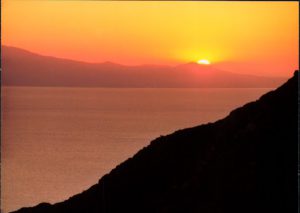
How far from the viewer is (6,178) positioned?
11100 centimetres

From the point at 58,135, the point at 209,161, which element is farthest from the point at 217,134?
the point at 58,135

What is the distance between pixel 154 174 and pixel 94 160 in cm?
9307

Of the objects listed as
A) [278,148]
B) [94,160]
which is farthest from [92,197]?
[94,160]

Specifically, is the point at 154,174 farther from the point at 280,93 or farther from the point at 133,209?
the point at 280,93

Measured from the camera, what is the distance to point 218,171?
35719mm

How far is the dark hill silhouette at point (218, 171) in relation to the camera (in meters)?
34.5

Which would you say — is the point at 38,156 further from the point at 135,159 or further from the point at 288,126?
the point at 288,126

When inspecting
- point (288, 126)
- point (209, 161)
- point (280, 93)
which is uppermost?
point (280, 93)

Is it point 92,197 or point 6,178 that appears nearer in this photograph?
point 92,197

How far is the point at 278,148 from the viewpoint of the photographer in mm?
36625

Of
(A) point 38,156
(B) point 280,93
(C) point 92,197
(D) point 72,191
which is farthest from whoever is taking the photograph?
(A) point 38,156

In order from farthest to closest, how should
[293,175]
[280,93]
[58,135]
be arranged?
[58,135], [280,93], [293,175]

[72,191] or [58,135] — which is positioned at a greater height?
[58,135]

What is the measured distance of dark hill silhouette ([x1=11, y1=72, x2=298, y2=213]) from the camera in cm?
3450
